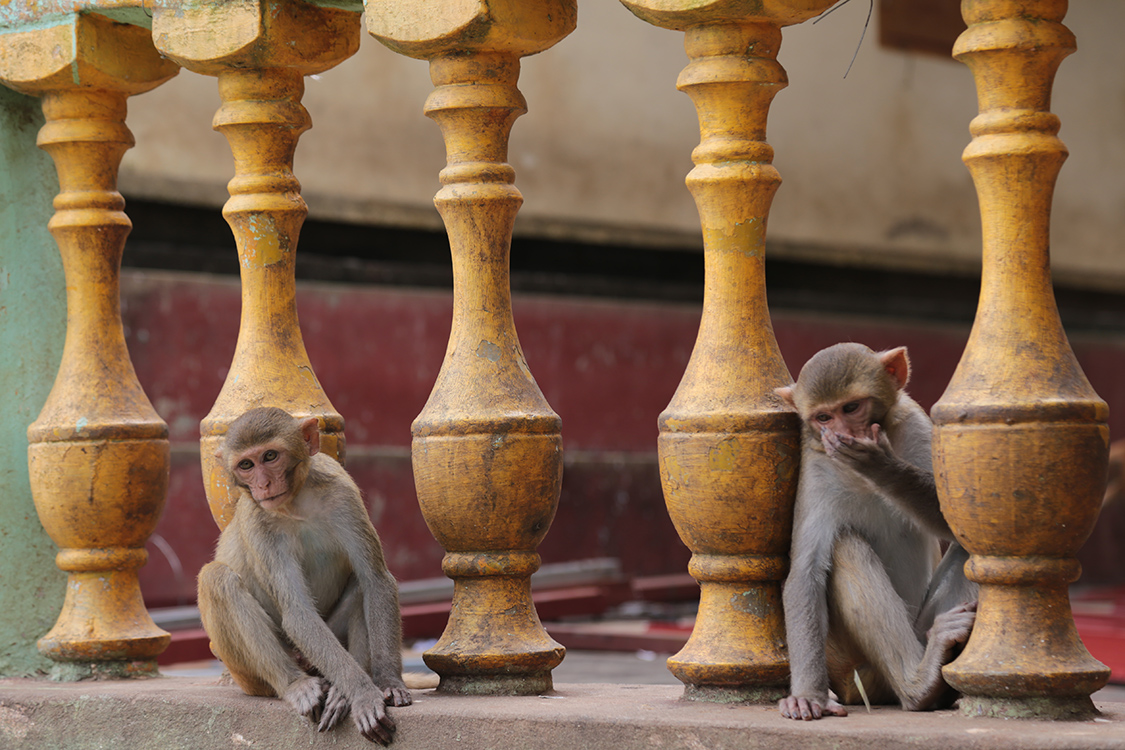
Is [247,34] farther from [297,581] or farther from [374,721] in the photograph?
[374,721]

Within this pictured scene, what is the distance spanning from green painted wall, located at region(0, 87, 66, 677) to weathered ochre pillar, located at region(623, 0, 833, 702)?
2288mm

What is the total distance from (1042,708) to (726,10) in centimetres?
169

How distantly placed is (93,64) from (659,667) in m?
3.84

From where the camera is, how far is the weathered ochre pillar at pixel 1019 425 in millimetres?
2807

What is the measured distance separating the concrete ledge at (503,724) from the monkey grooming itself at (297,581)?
4.2 inches

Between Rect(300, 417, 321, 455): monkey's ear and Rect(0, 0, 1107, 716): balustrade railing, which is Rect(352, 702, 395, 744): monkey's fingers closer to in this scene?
Rect(0, 0, 1107, 716): balustrade railing

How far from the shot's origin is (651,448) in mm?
9883

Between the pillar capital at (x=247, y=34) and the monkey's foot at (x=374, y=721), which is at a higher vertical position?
the pillar capital at (x=247, y=34)

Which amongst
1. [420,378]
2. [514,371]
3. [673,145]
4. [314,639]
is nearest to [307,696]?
[314,639]

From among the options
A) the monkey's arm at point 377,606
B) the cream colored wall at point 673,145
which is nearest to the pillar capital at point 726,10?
the monkey's arm at point 377,606

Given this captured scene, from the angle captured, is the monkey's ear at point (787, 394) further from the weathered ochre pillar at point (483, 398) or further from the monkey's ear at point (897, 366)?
the weathered ochre pillar at point (483, 398)

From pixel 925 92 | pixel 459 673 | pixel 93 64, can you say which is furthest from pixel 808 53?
pixel 459 673

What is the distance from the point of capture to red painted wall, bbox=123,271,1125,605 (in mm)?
8117

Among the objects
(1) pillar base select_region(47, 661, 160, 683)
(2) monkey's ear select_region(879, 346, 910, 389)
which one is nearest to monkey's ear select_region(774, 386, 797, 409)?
(2) monkey's ear select_region(879, 346, 910, 389)
